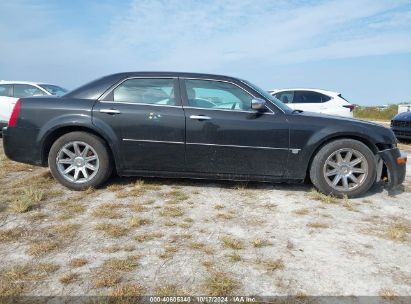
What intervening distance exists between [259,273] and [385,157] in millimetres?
Result: 2841

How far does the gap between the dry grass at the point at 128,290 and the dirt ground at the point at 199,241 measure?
0.03ft

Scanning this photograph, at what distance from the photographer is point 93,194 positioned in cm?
468

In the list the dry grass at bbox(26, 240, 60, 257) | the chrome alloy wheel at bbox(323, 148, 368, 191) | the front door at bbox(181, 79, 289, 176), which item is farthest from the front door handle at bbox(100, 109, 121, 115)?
the chrome alloy wheel at bbox(323, 148, 368, 191)

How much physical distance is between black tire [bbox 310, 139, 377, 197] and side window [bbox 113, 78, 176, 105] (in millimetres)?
1979

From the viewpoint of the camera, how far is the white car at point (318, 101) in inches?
445

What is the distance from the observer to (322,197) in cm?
473

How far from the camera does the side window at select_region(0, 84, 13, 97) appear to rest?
32.8 feet

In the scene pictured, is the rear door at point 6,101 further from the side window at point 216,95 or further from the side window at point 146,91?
the side window at point 216,95

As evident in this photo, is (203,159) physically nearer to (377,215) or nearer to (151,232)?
(151,232)

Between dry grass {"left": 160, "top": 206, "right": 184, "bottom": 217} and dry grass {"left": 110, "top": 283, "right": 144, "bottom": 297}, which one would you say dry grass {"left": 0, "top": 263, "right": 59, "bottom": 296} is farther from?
dry grass {"left": 160, "top": 206, "right": 184, "bottom": 217}

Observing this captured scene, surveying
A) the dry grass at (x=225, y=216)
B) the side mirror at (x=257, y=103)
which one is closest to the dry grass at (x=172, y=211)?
the dry grass at (x=225, y=216)

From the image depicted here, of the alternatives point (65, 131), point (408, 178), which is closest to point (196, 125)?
point (65, 131)

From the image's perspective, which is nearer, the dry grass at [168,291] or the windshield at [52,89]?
the dry grass at [168,291]

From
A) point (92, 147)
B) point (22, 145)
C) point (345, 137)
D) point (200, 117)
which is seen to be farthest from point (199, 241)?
point (22, 145)
